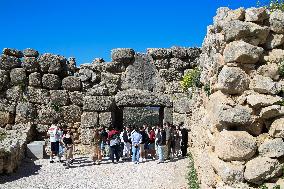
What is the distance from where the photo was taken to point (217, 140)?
5137 mm

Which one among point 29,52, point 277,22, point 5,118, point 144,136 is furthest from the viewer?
point 29,52

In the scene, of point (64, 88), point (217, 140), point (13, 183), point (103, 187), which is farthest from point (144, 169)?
point (217, 140)

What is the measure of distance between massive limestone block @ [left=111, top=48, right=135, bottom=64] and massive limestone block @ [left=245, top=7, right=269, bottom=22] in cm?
1156

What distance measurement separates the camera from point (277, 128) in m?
4.87

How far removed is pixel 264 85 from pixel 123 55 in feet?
39.1

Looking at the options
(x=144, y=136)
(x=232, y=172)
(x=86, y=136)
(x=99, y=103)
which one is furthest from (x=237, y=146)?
(x=86, y=136)

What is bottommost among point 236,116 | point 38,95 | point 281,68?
point 236,116

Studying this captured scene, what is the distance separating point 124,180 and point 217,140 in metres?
6.94

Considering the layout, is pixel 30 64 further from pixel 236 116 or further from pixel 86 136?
pixel 236 116

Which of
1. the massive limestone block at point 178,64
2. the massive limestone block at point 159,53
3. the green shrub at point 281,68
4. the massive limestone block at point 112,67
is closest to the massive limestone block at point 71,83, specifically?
the massive limestone block at point 112,67

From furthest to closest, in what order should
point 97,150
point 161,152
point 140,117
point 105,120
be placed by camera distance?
point 140,117 → point 105,120 → point 97,150 → point 161,152

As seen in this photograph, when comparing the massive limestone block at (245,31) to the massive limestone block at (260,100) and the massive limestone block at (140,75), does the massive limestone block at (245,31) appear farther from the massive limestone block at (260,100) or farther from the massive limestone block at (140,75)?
the massive limestone block at (140,75)

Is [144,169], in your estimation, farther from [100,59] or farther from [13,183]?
[100,59]

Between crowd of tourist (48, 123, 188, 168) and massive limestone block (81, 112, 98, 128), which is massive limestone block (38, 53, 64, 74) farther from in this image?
crowd of tourist (48, 123, 188, 168)
